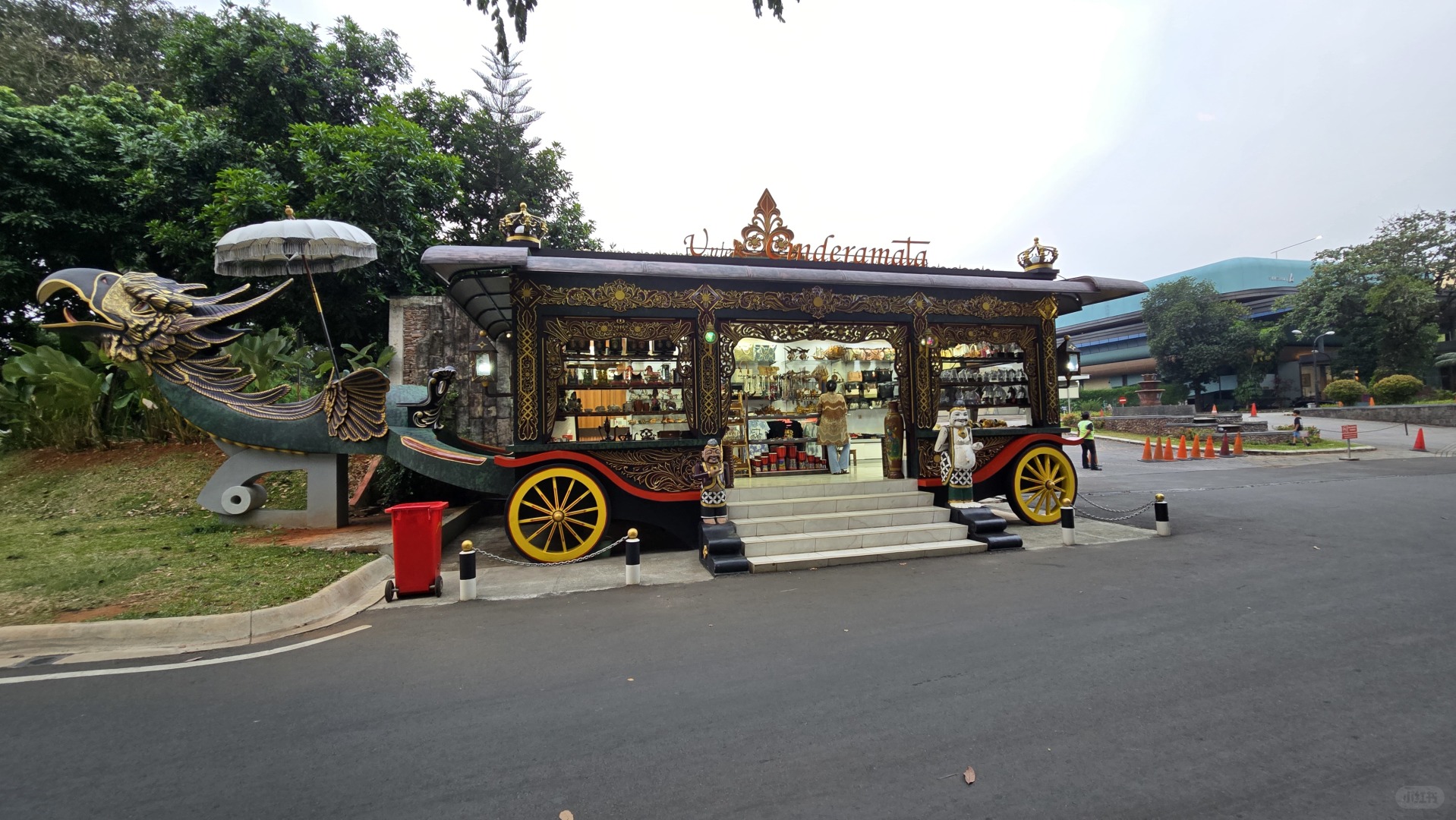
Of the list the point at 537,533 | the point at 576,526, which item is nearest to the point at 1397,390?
the point at 576,526

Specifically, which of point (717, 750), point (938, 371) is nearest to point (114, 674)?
point (717, 750)

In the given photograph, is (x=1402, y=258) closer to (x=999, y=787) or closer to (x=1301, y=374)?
(x=1301, y=374)

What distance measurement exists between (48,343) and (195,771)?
49.0 ft

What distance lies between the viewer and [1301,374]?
132 feet

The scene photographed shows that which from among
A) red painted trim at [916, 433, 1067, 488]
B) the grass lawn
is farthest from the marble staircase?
the grass lawn

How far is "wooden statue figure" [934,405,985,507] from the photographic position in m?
8.23

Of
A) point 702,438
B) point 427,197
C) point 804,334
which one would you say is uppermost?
point 427,197

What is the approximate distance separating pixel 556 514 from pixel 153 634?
3626 mm

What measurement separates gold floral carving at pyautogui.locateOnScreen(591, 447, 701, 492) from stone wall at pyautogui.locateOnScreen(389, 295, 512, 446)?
5.45 m

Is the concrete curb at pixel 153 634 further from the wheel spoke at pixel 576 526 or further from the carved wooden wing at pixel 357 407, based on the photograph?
the carved wooden wing at pixel 357 407

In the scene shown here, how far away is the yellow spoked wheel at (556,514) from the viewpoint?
7379mm

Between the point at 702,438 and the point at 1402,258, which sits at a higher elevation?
the point at 1402,258

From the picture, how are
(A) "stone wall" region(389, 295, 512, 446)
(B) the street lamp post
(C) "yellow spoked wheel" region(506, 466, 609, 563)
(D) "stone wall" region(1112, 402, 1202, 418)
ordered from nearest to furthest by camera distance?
1. (C) "yellow spoked wheel" region(506, 466, 609, 563)
2. (A) "stone wall" region(389, 295, 512, 446)
3. (D) "stone wall" region(1112, 402, 1202, 418)
4. (B) the street lamp post

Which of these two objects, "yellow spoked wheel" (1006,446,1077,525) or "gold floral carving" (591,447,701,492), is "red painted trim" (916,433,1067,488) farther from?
"gold floral carving" (591,447,701,492)
